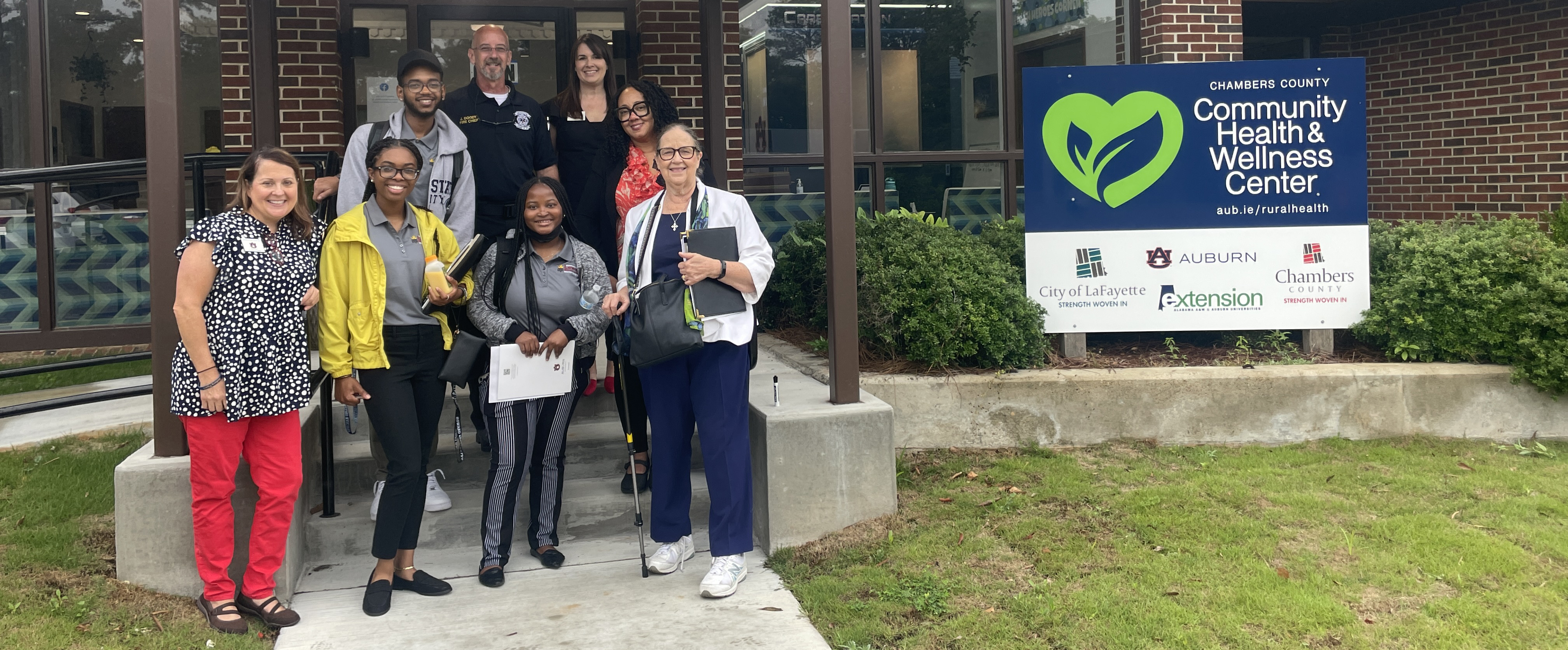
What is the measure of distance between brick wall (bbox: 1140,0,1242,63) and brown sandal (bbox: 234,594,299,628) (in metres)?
6.62

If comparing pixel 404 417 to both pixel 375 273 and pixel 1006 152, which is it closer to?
pixel 375 273

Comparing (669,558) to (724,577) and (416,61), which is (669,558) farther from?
(416,61)

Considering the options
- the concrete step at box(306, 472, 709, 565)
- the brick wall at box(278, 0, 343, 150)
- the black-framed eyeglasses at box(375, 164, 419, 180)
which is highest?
the brick wall at box(278, 0, 343, 150)

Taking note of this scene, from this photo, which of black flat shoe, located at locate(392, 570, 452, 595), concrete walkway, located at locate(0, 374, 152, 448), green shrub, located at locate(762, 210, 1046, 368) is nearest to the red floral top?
green shrub, located at locate(762, 210, 1046, 368)

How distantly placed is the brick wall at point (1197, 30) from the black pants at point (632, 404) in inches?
197

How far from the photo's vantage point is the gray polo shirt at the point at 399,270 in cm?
382

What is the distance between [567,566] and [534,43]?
460 cm

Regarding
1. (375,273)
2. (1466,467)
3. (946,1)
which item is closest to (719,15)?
(946,1)

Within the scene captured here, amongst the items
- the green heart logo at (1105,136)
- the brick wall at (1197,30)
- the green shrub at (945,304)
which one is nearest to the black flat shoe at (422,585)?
the green shrub at (945,304)

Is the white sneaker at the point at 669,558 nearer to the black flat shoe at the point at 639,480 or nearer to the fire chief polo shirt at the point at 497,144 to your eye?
the black flat shoe at the point at 639,480

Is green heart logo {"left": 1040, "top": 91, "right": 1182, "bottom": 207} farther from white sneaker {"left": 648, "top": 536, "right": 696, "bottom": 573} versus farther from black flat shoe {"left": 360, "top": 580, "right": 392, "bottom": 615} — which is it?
black flat shoe {"left": 360, "top": 580, "right": 392, "bottom": 615}

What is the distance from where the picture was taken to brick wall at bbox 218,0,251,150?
686 centimetres

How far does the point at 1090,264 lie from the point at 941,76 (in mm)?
2875

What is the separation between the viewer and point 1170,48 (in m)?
7.82
